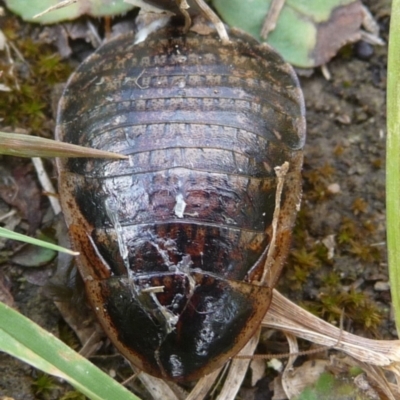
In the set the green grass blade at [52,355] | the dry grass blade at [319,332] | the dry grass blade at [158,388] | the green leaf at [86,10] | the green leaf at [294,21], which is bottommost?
the dry grass blade at [158,388]

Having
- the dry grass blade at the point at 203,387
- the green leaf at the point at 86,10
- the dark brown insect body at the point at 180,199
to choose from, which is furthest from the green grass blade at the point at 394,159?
the green leaf at the point at 86,10

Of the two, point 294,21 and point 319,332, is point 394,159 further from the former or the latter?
point 294,21

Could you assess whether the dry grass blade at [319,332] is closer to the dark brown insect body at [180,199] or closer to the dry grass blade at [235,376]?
the dry grass blade at [235,376]

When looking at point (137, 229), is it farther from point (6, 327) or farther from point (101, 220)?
point (6, 327)

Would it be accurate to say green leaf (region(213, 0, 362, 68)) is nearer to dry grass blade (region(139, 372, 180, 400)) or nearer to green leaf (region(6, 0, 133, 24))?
green leaf (region(6, 0, 133, 24))

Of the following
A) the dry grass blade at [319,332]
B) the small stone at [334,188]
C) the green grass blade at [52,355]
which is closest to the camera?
the green grass blade at [52,355]

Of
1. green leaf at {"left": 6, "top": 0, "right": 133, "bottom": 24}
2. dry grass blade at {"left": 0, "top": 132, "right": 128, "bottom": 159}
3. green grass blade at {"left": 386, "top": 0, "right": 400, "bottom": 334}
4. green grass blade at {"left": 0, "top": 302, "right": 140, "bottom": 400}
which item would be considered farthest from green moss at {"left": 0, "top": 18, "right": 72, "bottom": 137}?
green grass blade at {"left": 386, "top": 0, "right": 400, "bottom": 334}
